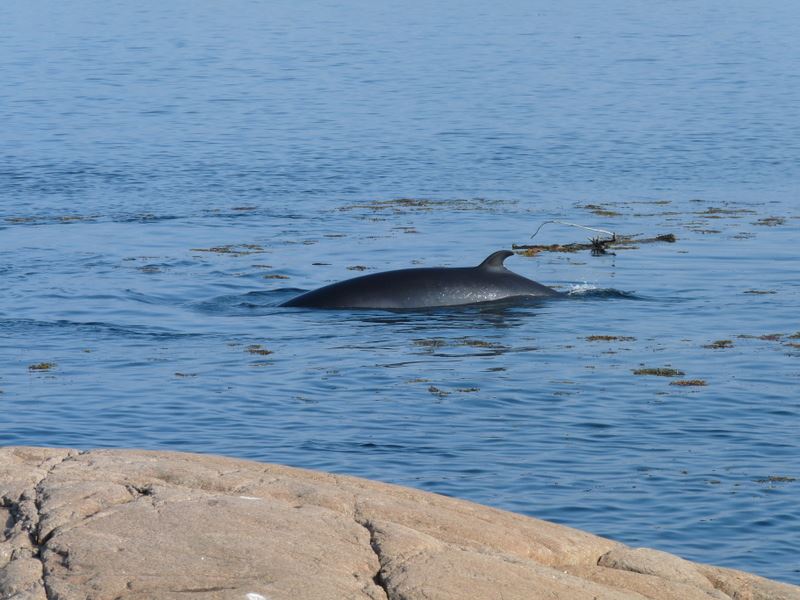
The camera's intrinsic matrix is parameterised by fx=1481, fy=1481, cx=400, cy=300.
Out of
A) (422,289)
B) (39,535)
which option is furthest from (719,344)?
(39,535)

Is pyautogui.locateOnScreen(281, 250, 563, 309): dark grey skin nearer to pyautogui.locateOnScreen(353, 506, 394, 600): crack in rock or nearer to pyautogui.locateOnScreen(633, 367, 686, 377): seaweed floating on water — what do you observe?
pyautogui.locateOnScreen(633, 367, 686, 377): seaweed floating on water

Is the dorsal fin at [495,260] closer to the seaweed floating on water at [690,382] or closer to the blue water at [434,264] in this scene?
the blue water at [434,264]

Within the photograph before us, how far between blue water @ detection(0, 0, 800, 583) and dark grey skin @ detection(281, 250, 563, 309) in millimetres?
347

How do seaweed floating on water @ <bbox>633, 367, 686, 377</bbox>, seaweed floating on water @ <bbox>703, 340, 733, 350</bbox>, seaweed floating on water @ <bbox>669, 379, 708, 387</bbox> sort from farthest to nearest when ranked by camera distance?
seaweed floating on water @ <bbox>703, 340, 733, 350</bbox>, seaweed floating on water @ <bbox>633, 367, 686, 377</bbox>, seaweed floating on water @ <bbox>669, 379, 708, 387</bbox>

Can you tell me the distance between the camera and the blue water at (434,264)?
11266mm

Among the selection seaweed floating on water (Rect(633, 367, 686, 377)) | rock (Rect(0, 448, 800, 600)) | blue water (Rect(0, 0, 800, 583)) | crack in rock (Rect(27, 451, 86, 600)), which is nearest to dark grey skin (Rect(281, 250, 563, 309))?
blue water (Rect(0, 0, 800, 583))

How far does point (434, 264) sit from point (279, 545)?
1433 cm

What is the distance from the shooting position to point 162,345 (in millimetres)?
15547

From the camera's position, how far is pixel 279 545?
6371mm

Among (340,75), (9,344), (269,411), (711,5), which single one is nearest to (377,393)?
(269,411)

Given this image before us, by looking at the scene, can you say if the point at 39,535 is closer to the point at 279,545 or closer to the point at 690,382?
the point at 279,545

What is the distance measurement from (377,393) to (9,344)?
4.57 m

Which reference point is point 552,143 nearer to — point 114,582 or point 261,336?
point 261,336

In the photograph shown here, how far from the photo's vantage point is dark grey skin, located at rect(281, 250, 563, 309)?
663 inches
